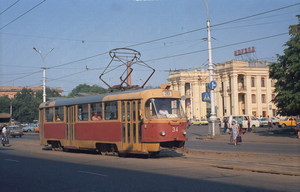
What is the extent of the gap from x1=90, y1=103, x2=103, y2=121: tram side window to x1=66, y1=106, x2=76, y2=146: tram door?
→ 1958 millimetres

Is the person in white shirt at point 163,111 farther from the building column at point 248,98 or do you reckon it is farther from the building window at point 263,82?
the building window at point 263,82

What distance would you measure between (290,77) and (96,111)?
20.7 metres

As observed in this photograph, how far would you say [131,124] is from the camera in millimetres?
17188

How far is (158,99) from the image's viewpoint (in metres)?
17.0

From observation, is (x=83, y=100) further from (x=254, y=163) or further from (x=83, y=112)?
(x=254, y=163)

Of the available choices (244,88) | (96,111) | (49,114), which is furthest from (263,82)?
(96,111)

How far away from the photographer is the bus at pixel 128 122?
16.5 metres

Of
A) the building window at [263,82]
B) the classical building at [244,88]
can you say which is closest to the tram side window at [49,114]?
the classical building at [244,88]

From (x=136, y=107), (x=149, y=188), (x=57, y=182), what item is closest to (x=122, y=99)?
(x=136, y=107)

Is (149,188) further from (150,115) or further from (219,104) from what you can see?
(219,104)

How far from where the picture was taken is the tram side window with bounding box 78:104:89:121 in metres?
20.4

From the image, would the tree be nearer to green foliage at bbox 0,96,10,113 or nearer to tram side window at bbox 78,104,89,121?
tram side window at bbox 78,104,89,121

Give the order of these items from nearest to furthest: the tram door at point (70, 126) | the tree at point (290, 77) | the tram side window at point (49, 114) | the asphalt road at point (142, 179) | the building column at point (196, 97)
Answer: the asphalt road at point (142, 179) → the tram door at point (70, 126) → the tram side window at point (49, 114) → the tree at point (290, 77) → the building column at point (196, 97)

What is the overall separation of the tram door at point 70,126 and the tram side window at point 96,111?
1958 millimetres
